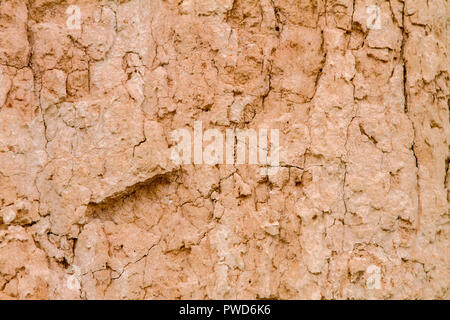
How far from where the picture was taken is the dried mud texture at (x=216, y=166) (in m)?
2.33

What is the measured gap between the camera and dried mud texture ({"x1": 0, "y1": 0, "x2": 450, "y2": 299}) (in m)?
2.33

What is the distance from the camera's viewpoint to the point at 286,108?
97.4 inches

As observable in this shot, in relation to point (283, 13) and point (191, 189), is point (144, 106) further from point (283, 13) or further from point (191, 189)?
point (283, 13)

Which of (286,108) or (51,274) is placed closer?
(51,274)

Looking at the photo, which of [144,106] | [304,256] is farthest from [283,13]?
[304,256]

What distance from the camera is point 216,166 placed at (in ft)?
7.91

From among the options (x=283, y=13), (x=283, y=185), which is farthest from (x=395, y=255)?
(x=283, y=13)

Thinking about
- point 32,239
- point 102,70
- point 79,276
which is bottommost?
point 79,276

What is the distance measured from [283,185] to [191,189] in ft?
1.38

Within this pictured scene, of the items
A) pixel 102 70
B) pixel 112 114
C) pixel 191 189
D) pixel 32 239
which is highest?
pixel 102 70

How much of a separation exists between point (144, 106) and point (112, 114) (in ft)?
0.49

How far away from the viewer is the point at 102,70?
241 centimetres

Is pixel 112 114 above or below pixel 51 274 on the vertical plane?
above

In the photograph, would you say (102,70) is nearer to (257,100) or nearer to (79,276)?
(257,100)
